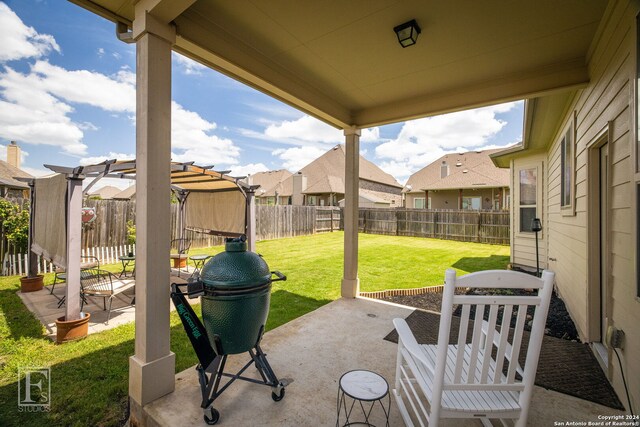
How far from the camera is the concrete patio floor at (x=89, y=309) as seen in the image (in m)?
4.14

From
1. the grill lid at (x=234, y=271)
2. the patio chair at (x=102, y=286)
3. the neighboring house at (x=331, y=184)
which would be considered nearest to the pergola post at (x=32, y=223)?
the patio chair at (x=102, y=286)

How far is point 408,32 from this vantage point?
8.23 feet

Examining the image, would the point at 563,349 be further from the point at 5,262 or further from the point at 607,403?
the point at 5,262

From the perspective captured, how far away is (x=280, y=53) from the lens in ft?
9.92

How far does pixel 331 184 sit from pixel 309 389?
22.3 meters

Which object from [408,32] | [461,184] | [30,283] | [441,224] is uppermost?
[461,184]

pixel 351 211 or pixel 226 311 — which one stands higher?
pixel 351 211

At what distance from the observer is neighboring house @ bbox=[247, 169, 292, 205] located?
29.8 meters

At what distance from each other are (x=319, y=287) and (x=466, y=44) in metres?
4.73

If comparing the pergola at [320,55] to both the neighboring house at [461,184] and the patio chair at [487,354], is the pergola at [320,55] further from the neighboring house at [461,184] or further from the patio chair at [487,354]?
the neighboring house at [461,184]

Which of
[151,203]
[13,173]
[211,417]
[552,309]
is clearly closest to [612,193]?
[552,309]

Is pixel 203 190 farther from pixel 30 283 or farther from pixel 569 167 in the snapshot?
pixel 569 167

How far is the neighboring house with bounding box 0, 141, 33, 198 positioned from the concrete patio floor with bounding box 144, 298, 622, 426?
16.2 meters

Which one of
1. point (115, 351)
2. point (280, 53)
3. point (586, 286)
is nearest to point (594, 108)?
point (586, 286)
